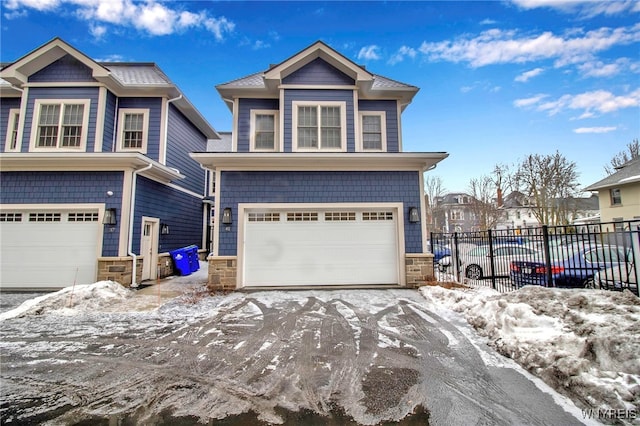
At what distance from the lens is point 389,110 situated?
9422 millimetres

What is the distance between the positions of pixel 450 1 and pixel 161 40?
→ 39.0 ft

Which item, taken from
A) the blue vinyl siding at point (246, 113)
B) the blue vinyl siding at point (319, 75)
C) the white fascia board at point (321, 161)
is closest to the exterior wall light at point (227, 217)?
the white fascia board at point (321, 161)

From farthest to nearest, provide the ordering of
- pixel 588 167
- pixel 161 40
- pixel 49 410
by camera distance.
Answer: pixel 588 167
pixel 161 40
pixel 49 410

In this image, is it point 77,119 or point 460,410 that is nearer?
point 460,410

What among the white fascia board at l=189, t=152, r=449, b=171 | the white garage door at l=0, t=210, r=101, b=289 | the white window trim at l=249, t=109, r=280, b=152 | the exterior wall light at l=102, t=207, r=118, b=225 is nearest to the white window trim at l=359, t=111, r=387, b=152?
the white fascia board at l=189, t=152, r=449, b=171

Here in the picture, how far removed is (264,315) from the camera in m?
5.31

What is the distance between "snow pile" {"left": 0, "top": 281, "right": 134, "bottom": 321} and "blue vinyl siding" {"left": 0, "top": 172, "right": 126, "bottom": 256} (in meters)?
1.61

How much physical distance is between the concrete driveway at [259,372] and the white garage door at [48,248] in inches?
112

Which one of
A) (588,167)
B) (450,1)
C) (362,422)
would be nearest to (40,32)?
(450,1)

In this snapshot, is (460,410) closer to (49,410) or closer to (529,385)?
(529,385)

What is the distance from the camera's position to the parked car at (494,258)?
7.39 metres

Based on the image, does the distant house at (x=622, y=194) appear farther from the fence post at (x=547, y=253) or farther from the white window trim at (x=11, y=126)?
the white window trim at (x=11, y=126)

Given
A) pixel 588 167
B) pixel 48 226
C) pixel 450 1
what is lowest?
pixel 48 226

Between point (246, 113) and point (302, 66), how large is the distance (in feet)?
8.13
